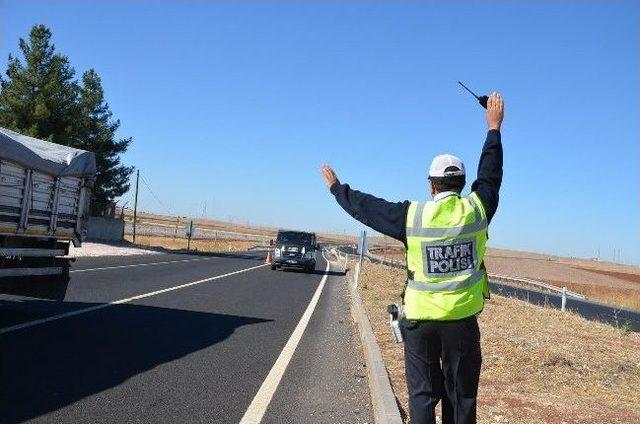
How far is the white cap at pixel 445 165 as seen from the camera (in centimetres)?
389

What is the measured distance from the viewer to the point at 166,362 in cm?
761

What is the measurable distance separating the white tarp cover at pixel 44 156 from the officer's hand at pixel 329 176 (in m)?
5.99

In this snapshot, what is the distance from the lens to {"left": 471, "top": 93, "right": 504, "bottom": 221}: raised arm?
3959 millimetres

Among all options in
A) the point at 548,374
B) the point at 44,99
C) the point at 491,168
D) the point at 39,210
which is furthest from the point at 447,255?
the point at 44,99

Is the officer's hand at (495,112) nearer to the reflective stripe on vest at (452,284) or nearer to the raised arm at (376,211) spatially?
the raised arm at (376,211)

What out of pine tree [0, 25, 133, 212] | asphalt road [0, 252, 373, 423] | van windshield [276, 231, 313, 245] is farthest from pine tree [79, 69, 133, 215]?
asphalt road [0, 252, 373, 423]

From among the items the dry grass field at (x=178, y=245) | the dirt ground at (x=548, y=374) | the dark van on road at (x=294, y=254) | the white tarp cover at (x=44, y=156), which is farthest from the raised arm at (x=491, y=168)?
the dry grass field at (x=178, y=245)

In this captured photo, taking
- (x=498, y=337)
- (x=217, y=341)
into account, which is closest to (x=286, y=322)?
(x=217, y=341)

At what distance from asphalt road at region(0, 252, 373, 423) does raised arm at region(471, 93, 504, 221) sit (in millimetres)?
2880

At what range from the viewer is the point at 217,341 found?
31.0 feet

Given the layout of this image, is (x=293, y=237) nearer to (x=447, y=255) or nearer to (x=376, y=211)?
(x=376, y=211)

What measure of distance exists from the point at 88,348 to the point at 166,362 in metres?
1.17

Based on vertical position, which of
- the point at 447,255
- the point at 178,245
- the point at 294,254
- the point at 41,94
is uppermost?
the point at 41,94

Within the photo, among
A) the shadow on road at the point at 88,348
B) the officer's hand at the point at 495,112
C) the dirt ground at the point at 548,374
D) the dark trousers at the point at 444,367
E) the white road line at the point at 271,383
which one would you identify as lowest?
the white road line at the point at 271,383
